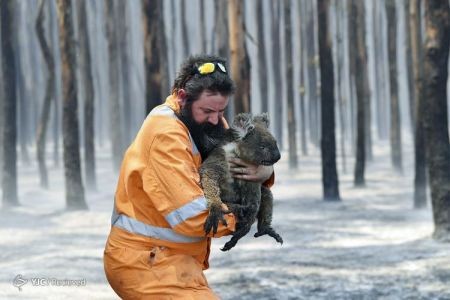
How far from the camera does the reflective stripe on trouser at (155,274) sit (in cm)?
327

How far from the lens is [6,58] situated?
1825cm

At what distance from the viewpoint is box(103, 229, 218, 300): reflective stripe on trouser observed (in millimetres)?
3266

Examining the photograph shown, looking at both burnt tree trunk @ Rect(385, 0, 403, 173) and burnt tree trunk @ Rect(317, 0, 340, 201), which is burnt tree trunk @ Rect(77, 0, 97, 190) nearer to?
burnt tree trunk @ Rect(317, 0, 340, 201)

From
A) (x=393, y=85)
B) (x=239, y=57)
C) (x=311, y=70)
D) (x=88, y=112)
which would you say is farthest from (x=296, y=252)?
(x=311, y=70)

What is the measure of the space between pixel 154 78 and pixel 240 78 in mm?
1478

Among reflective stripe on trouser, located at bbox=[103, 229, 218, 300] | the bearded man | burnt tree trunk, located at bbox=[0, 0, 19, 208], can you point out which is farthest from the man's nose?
burnt tree trunk, located at bbox=[0, 0, 19, 208]

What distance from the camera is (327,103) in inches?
682

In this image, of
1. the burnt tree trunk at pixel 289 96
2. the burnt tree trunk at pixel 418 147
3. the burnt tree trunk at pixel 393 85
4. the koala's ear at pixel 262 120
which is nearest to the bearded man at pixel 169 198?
the koala's ear at pixel 262 120

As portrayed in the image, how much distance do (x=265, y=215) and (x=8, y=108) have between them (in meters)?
15.4

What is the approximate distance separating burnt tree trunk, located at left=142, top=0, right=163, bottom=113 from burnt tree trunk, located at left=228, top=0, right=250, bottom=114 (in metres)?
1.27

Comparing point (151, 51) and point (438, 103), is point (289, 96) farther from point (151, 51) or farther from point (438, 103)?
point (438, 103)

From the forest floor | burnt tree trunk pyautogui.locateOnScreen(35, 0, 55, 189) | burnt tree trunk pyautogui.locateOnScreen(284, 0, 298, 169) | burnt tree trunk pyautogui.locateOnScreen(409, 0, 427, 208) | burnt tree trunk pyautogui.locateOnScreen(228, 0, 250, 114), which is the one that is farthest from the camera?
burnt tree trunk pyautogui.locateOnScreen(284, 0, 298, 169)

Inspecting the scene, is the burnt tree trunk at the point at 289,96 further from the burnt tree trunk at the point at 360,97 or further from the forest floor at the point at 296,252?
the forest floor at the point at 296,252

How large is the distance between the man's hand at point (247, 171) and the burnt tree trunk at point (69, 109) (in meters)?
13.3
